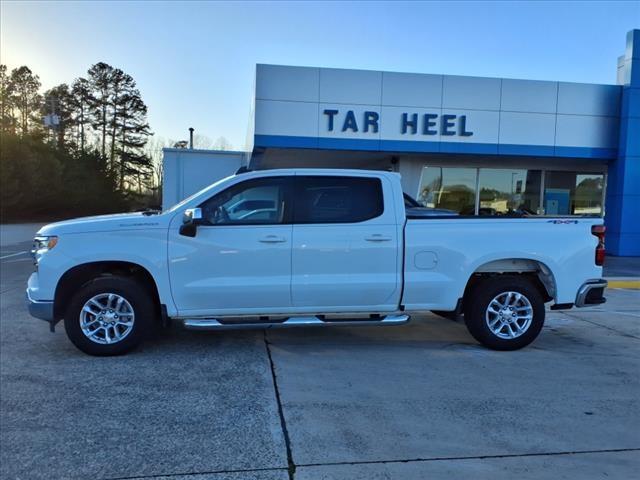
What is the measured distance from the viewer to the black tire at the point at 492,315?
566cm

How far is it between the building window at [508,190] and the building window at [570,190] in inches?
16.3

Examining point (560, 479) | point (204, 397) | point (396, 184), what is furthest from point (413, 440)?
point (396, 184)

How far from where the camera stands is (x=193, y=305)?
5348 millimetres

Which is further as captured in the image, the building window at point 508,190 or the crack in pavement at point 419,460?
the building window at point 508,190

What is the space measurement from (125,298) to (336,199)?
2457 millimetres

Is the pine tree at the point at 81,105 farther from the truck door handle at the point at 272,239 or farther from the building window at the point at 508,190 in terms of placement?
the truck door handle at the point at 272,239

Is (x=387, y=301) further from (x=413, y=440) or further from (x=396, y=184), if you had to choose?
(x=413, y=440)

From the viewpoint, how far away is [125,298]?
208 inches

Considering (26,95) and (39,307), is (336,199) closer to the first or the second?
(39,307)

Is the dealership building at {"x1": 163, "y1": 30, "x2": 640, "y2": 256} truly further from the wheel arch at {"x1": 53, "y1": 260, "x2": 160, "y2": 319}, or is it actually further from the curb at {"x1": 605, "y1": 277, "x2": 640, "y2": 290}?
the wheel arch at {"x1": 53, "y1": 260, "x2": 160, "y2": 319}

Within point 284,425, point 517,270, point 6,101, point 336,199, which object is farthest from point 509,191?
point 6,101

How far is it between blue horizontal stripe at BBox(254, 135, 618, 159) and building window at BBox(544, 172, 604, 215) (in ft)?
7.54

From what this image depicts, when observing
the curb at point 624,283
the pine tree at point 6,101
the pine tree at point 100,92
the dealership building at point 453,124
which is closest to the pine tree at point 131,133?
the pine tree at point 100,92

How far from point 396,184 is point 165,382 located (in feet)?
10.4
